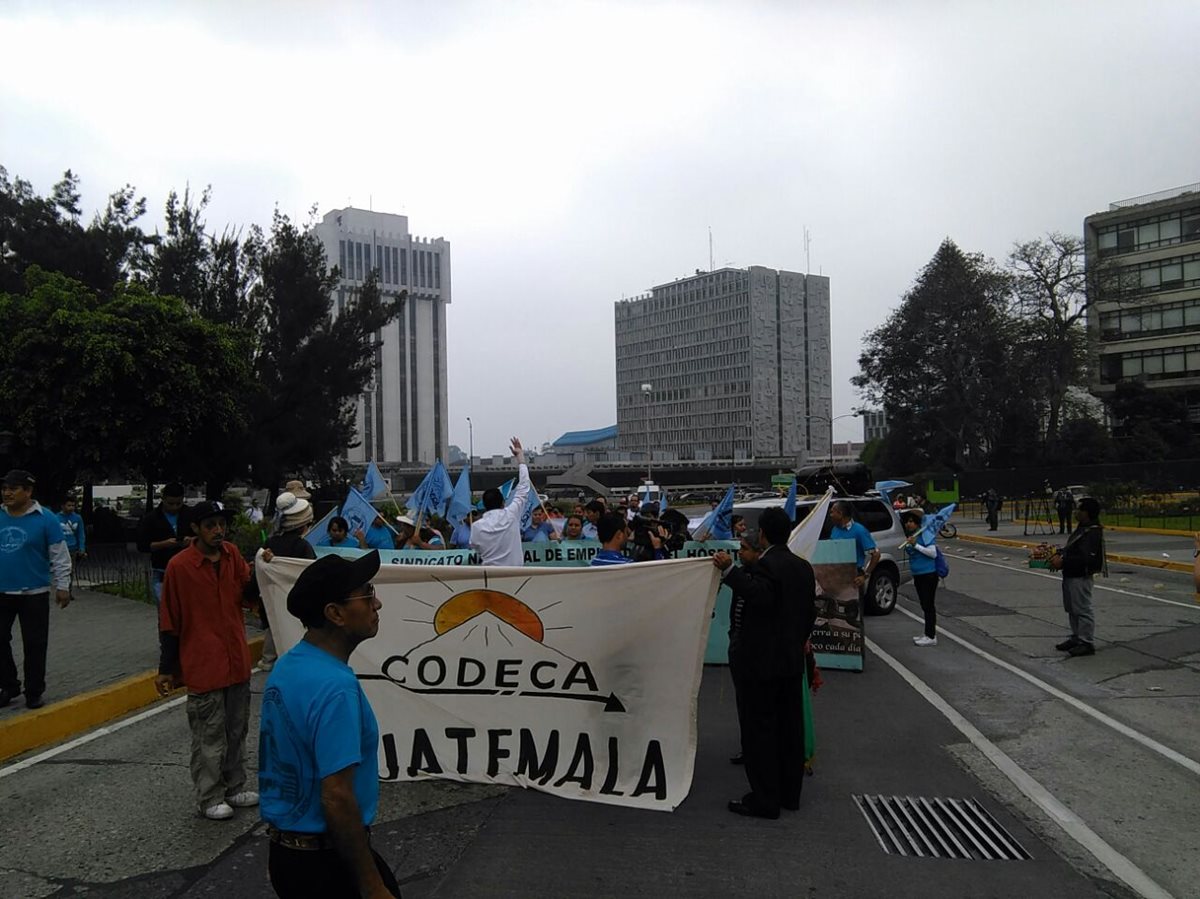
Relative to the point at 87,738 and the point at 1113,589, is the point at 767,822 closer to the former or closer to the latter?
the point at 87,738

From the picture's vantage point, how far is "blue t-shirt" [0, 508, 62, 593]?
6.88m

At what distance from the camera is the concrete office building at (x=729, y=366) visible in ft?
541

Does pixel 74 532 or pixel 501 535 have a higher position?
pixel 501 535

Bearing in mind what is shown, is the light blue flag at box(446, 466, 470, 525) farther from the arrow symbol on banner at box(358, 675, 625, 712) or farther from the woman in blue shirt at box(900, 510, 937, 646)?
the arrow symbol on banner at box(358, 675, 625, 712)

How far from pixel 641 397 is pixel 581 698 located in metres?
174

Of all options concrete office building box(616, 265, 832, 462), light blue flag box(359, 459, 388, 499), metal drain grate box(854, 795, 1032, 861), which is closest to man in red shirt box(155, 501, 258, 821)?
metal drain grate box(854, 795, 1032, 861)

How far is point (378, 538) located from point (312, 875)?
883cm

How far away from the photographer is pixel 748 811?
5016mm

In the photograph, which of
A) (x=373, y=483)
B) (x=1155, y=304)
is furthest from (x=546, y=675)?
(x=1155, y=304)

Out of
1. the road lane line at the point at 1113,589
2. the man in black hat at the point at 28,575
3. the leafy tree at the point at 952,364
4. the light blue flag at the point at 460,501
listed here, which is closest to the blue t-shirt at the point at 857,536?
the light blue flag at the point at 460,501

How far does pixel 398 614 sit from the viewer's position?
5215mm

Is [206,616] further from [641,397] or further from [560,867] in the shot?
[641,397]

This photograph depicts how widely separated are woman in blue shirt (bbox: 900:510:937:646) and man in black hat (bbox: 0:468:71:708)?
8.38 metres

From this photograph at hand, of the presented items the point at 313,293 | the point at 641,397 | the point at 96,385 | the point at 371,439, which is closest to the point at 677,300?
the point at 641,397
